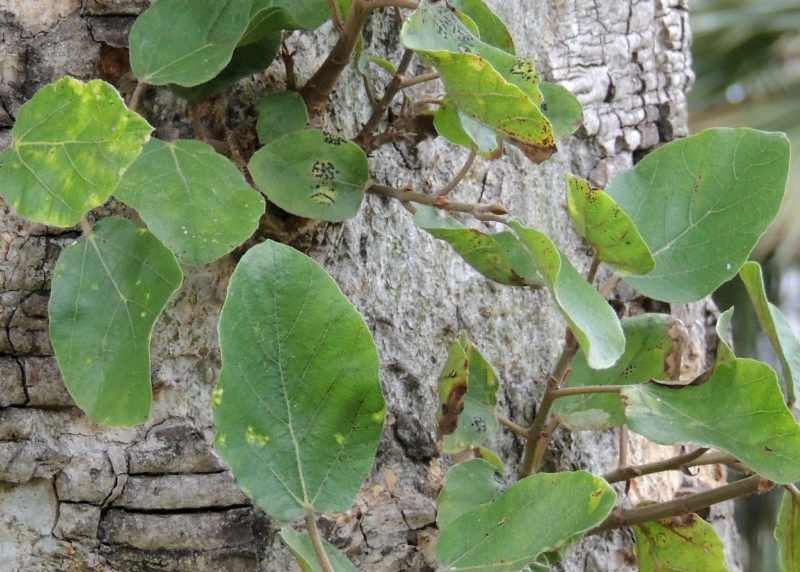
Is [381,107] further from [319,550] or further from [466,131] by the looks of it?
[319,550]

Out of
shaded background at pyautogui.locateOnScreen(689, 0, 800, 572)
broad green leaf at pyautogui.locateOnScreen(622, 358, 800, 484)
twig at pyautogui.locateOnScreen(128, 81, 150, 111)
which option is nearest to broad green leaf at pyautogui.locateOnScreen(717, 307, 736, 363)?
broad green leaf at pyautogui.locateOnScreen(622, 358, 800, 484)

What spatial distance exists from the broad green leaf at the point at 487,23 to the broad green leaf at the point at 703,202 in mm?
106

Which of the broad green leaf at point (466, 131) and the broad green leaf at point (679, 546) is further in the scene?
the broad green leaf at point (679, 546)

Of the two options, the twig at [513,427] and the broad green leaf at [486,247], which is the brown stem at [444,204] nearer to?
the broad green leaf at [486,247]

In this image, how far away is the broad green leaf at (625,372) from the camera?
0.59 metres

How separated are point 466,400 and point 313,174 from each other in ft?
0.55

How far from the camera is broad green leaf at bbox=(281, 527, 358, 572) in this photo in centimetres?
42

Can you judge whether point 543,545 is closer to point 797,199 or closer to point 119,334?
point 119,334

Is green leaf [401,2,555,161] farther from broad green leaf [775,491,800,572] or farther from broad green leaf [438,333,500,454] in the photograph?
broad green leaf [775,491,800,572]

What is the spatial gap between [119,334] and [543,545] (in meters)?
0.22

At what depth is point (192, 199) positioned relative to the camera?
1.55 feet

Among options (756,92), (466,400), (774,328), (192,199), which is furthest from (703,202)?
(756,92)

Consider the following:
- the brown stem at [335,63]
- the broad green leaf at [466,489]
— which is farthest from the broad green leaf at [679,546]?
the brown stem at [335,63]

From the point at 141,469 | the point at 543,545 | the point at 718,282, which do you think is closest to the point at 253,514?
the point at 141,469
